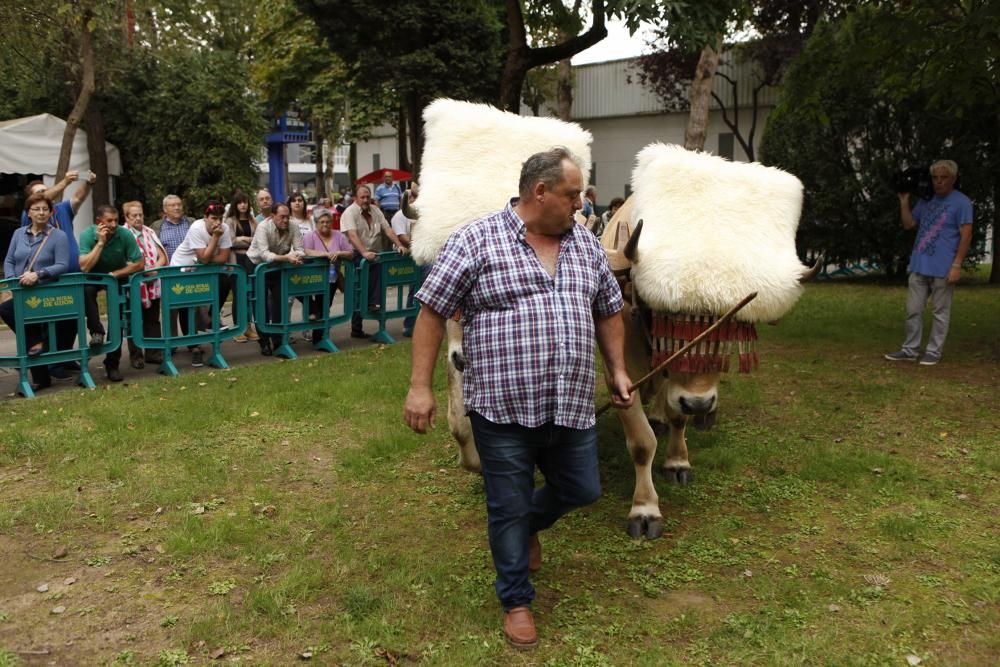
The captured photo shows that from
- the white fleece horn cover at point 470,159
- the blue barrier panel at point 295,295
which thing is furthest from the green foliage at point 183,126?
the white fleece horn cover at point 470,159

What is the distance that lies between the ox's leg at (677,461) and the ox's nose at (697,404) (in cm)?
108

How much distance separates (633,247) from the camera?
4742 millimetres

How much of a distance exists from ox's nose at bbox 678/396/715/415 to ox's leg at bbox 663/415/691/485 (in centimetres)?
108

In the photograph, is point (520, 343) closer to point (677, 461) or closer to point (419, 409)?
point (419, 409)

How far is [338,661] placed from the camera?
12.6 feet

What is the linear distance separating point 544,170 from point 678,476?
9.73ft

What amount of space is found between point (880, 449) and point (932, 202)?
370cm

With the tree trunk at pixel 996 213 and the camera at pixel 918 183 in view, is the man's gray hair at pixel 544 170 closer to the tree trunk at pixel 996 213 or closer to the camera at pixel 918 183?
the camera at pixel 918 183

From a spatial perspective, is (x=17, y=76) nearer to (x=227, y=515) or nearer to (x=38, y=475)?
(x=38, y=475)

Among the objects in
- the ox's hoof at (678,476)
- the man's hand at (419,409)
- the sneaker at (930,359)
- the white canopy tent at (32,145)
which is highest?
the white canopy tent at (32,145)

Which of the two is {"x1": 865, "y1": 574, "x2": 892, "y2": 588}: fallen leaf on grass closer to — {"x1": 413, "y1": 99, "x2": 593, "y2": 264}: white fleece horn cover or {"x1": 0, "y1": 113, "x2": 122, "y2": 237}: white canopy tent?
{"x1": 413, "y1": 99, "x2": 593, "y2": 264}: white fleece horn cover

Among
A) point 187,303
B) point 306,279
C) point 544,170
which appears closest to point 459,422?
point 544,170

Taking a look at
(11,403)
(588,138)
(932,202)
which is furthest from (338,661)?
(932,202)

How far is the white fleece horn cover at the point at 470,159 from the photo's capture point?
18.7 feet
